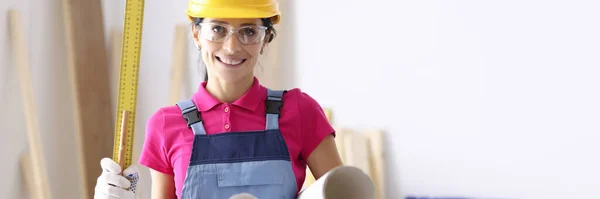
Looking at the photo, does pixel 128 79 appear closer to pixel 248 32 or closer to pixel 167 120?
pixel 167 120

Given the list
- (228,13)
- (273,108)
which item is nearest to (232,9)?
(228,13)

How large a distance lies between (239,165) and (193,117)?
0.53ft

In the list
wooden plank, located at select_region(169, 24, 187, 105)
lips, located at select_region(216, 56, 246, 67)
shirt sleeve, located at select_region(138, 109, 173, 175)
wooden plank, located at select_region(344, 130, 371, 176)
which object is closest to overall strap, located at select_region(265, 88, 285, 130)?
lips, located at select_region(216, 56, 246, 67)

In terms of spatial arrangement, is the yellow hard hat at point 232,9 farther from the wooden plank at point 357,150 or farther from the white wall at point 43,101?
the wooden plank at point 357,150

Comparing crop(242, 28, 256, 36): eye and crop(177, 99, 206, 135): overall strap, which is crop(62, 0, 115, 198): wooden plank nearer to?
crop(177, 99, 206, 135): overall strap

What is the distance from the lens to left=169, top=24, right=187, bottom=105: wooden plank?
13.1ft

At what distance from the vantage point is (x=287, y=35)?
4074 mm

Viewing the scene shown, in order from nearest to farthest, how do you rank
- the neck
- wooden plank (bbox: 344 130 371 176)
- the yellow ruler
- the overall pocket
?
the overall pocket, the neck, the yellow ruler, wooden plank (bbox: 344 130 371 176)

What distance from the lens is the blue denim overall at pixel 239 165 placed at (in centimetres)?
183

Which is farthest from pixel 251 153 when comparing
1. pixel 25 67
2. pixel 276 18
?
pixel 25 67

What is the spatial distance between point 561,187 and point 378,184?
32.5 inches

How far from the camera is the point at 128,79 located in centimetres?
210

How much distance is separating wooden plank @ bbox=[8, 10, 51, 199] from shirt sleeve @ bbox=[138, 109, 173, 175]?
1644 mm

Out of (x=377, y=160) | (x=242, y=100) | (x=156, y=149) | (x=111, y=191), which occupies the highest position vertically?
(x=242, y=100)
